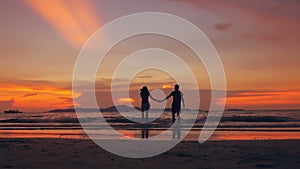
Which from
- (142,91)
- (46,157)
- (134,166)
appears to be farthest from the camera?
(142,91)

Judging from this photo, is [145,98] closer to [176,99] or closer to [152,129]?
[176,99]

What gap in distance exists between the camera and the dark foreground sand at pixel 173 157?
11.4 m

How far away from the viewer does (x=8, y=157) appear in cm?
1305

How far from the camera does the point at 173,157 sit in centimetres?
1286

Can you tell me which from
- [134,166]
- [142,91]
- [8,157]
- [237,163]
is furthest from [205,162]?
[142,91]

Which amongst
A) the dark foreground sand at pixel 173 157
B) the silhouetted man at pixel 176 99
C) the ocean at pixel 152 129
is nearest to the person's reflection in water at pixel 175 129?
the ocean at pixel 152 129

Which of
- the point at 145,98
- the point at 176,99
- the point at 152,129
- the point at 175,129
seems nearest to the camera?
the point at 175,129

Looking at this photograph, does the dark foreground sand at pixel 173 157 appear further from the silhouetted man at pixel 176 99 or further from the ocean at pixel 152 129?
the silhouetted man at pixel 176 99

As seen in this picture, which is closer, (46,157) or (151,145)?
(46,157)

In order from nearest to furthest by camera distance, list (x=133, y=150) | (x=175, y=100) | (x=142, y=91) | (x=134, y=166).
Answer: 1. (x=134, y=166)
2. (x=133, y=150)
3. (x=175, y=100)
4. (x=142, y=91)

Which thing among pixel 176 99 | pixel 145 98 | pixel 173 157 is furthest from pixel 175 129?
pixel 173 157

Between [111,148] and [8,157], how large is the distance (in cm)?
363

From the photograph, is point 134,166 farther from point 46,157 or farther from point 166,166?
point 46,157

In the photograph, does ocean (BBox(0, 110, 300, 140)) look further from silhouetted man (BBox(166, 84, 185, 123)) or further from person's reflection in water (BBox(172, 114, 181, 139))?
silhouetted man (BBox(166, 84, 185, 123))
